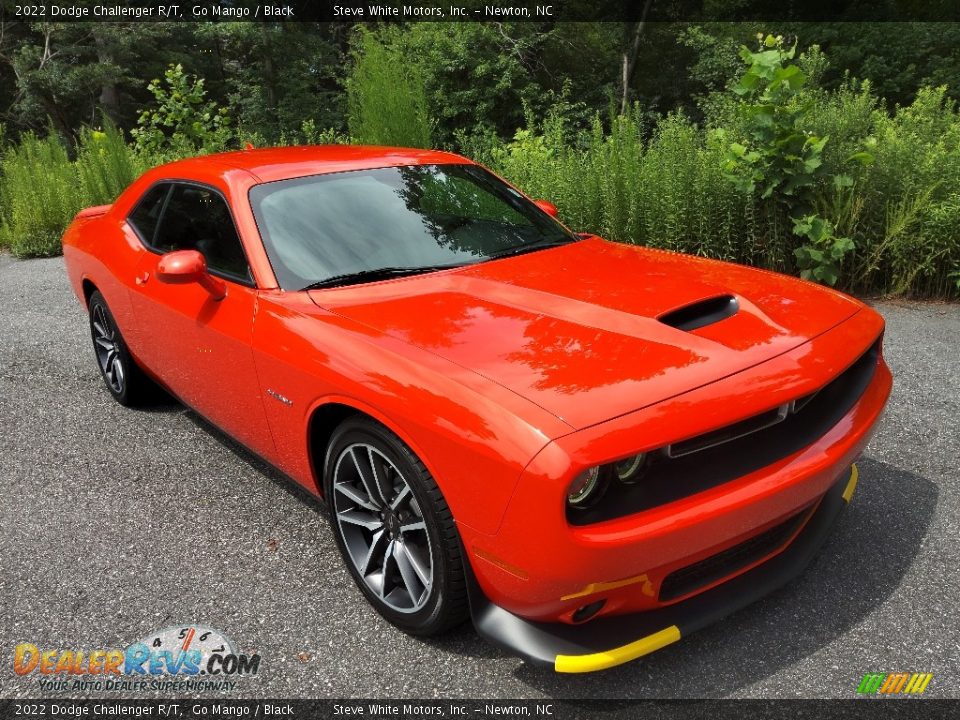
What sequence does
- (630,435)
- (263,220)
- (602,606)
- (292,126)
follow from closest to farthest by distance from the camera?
1. (630,435)
2. (602,606)
3. (263,220)
4. (292,126)

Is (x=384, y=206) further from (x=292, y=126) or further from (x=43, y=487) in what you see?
(x=292, y=126)

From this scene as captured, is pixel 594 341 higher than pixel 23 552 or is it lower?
higher

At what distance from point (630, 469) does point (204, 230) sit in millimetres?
2385

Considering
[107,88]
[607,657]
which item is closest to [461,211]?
[607,657]

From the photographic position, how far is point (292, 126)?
23.3 meters

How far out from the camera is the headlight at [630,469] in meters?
1.98

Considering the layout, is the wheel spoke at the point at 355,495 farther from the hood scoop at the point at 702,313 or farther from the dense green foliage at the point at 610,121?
the dense green foliage at the point at 610,121

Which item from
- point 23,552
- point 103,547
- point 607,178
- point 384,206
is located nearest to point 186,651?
point 103,547

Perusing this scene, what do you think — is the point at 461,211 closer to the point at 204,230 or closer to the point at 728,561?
the point at 204,230

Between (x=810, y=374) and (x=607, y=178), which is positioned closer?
(x=810, y=374)

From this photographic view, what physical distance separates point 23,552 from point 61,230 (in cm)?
949

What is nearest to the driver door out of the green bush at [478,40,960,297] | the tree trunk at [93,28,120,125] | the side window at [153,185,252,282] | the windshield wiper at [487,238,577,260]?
the side window at [153,185,252,282]

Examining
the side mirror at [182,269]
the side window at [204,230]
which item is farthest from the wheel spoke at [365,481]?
the side mirror at [182,269]

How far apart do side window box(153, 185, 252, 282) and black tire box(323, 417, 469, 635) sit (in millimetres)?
976
